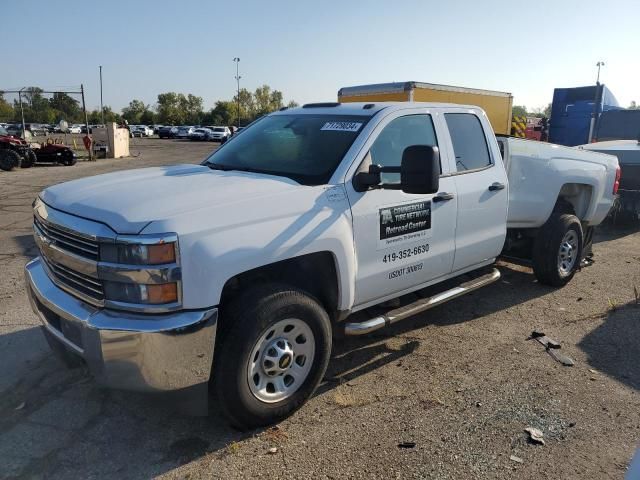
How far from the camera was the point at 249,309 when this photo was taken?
2949mm

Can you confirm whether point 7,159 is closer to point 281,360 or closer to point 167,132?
point 281,360

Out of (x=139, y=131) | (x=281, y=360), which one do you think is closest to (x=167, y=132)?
(x=139, y=131)

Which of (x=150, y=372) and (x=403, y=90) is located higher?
(x=403, y=90)

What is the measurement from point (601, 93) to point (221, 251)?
671 inches

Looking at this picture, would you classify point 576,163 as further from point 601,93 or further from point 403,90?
point 601,93

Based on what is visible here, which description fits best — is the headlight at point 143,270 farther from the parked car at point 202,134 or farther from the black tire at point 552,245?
the parked car at point 202,134

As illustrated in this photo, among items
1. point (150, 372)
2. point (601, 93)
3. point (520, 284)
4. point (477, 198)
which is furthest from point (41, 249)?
point (601, 93)

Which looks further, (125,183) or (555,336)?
(555,336)

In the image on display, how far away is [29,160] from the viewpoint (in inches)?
813

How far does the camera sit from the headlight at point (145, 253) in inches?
104

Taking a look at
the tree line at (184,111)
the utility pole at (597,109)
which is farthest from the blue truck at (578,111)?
the tree line at (184,111)

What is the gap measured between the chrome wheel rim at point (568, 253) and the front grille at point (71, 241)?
4903 mm

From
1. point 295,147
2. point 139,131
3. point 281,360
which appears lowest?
point 281,360

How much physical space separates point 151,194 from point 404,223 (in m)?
1.77
